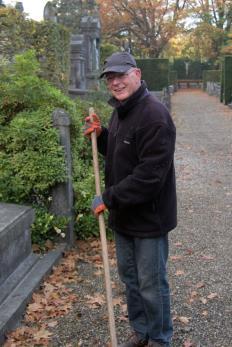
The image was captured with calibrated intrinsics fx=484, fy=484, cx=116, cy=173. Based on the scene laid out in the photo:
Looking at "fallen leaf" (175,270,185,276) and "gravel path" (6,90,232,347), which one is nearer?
"gravel path" (6,90,232,347)

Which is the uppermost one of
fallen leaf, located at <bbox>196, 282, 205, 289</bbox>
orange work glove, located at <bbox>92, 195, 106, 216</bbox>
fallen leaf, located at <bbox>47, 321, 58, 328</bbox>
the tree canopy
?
the tree canopy

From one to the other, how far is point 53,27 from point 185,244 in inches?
252

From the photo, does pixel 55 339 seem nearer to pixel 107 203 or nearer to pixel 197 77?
pixel 107 203

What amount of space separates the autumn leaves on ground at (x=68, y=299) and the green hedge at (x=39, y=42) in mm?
4858

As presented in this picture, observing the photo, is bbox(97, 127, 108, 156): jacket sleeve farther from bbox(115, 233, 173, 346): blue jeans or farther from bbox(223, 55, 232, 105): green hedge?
bbox(223, 55, 232, 105): green hedge

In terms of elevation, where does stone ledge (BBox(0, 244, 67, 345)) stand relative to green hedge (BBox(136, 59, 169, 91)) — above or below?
below

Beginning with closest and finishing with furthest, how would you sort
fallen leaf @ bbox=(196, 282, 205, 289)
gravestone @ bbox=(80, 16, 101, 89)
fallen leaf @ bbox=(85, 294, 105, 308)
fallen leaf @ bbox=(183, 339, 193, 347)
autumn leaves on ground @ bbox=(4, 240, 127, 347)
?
fallen leaf @ bbox=(183, 339, 193, 347)
autumn leaves on ground @ bbox=(4, 240, 127, 347)
fallen leaf @ bbox=(85, 294, 105, 308)
fallen leaf @ bbox=(196, 282, 205, 289)
gravestone @ bbox=(80, 16, 101, 89)

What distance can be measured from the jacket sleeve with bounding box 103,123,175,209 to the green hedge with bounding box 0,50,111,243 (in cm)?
235

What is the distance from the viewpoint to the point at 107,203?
10.0ft

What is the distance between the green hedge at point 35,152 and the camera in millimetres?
5129

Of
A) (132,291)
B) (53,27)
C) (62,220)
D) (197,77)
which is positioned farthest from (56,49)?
(197,77)

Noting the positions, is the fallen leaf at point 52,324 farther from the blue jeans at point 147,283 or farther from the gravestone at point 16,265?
the blue jeans at point 147,283

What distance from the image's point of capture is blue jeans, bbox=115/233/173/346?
306 centimetres

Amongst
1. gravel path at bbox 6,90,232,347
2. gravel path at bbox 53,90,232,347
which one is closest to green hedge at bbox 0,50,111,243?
gravel path at bbox 6,90,232,347
